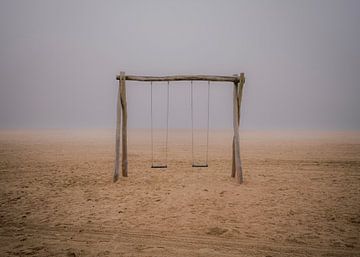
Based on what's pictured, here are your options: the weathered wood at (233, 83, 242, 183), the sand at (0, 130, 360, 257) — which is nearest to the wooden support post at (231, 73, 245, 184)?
the weathered wood at (233, 83, 242, 183)

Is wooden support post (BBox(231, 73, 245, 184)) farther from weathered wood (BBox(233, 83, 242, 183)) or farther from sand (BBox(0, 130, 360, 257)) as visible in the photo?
sand (BBox(0, 130, 360, 257))

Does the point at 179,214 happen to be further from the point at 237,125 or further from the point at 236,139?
the point at 237,125

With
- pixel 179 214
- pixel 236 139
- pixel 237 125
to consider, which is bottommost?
pixel 179 214

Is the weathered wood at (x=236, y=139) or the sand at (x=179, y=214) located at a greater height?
the weathered wood at (x=236, y=139)

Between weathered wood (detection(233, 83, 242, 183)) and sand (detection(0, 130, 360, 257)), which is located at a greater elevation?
weathered wood (detection(233, 83, 242, 183))

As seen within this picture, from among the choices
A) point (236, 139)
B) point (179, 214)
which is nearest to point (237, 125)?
point (236, 139)

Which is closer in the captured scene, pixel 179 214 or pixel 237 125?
pixel 179 214

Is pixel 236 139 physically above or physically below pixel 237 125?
below

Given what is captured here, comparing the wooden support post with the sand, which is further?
the wooden support post

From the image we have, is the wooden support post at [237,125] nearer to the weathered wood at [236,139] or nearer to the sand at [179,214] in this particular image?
the weathered wood at [236,139]

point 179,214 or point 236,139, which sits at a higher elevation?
point 236,139

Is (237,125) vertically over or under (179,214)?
over

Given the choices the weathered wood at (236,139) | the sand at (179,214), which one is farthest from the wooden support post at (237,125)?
the sand at (179,214)

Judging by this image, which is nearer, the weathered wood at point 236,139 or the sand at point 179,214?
the sand at point 179,214
